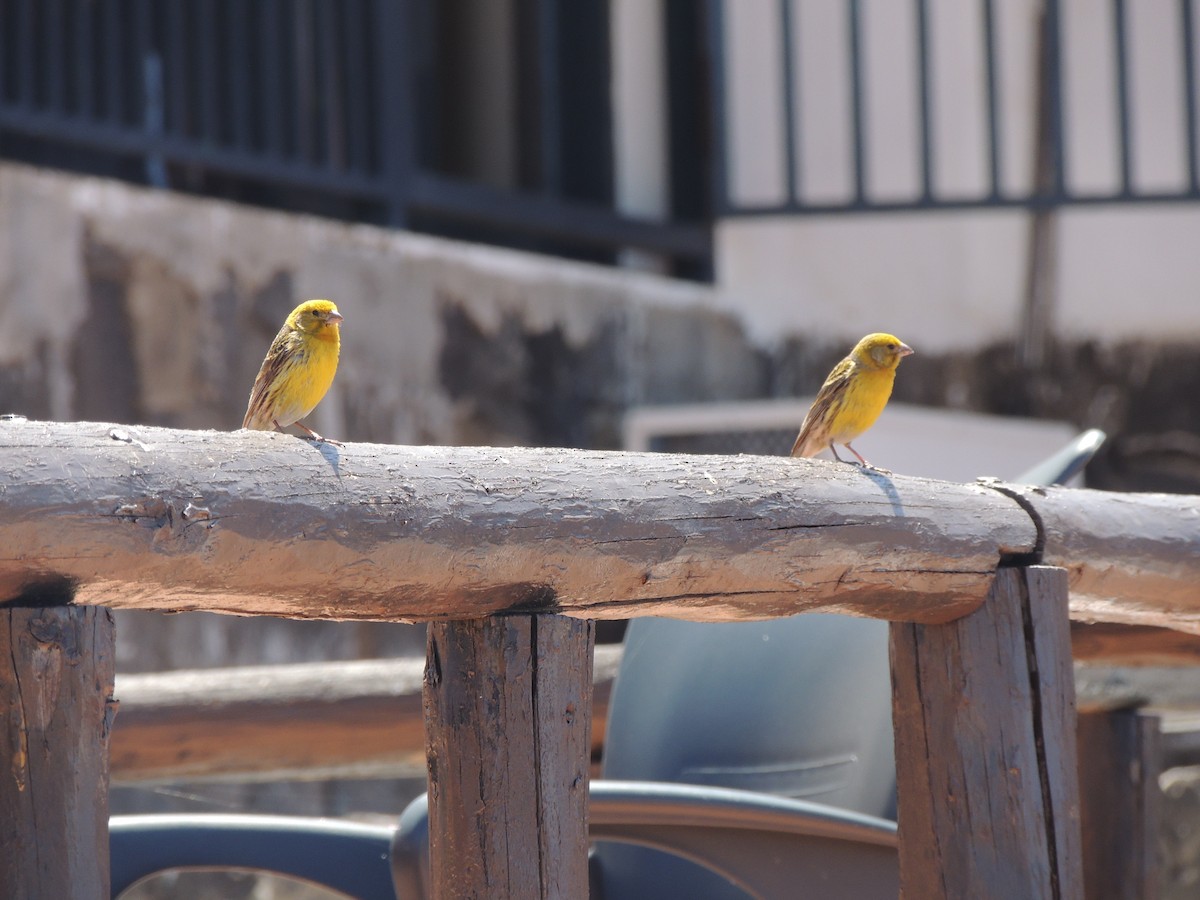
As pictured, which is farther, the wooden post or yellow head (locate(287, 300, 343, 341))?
yellow head (locate(287, 300, 343, 341))

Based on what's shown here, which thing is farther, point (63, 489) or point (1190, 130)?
point (1190, 130)

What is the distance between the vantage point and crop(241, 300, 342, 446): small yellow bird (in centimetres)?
325

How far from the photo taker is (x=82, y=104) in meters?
5.98

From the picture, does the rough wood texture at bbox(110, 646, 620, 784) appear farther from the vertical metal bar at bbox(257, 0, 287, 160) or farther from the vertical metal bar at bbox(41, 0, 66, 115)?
the vertical metal bar at bbox(257, 0, 287, 160)

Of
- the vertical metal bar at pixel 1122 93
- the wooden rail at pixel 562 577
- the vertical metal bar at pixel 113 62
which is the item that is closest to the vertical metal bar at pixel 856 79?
the vertical metal bar at pixel 1122 93

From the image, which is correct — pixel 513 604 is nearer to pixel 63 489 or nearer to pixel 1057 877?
pixel 63 489

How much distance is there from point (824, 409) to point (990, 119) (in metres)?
3.77

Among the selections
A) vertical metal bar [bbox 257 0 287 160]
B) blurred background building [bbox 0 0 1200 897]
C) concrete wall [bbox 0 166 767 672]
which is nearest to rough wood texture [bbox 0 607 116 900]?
concrete wall [bbox 0 166 767 672]

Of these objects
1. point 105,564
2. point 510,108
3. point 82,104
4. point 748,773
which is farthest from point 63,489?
point 510,108

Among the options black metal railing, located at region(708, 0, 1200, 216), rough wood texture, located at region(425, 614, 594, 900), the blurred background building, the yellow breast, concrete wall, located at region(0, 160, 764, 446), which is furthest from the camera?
black metal railing, located at region(708, 0, 1200, 216)

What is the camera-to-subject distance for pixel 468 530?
8.00ft

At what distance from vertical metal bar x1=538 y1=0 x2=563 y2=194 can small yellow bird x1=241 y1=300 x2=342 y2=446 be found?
4.09 metres

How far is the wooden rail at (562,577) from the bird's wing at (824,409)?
61 centimetres

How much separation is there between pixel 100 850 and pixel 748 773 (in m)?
2.13
